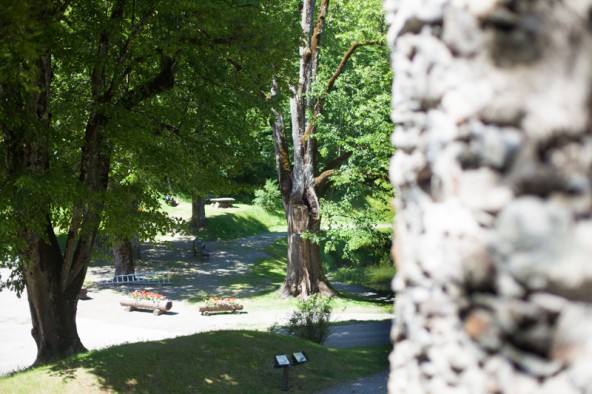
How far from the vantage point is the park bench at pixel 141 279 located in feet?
97.1

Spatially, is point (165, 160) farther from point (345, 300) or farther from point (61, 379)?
point (345, 300)

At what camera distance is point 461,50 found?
7.69 feet

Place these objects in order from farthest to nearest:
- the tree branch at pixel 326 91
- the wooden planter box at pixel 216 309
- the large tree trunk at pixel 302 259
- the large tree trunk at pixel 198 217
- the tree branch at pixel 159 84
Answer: the large tree trunk at pixel 198 217
the large tree trunk at pixel 302 259
the tree branch at pixel 326 91
the wooden planter box at pixel 216 309
the tree branch at pixel 159 84

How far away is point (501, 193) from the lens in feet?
7.16

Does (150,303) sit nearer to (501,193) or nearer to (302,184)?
(302,184)

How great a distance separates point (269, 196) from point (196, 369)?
3291 cm

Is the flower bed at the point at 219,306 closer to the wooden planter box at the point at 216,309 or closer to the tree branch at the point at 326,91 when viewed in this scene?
the wooden planter box at the point at 216,309

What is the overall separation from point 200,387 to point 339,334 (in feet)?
29.2

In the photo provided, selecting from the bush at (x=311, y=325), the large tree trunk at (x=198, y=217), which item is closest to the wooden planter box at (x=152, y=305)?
the bush at (x=311, y=325)

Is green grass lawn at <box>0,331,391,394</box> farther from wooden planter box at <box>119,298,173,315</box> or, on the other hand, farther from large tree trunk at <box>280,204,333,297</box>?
large tree trunk at <box>280,204,333,297</box>

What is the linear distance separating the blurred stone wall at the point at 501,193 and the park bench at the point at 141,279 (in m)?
28.3

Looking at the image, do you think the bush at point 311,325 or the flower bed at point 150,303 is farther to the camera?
the flower bed at point 150,303

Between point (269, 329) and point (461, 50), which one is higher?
point (461, 50)

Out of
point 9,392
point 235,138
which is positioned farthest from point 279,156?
point 9,392
